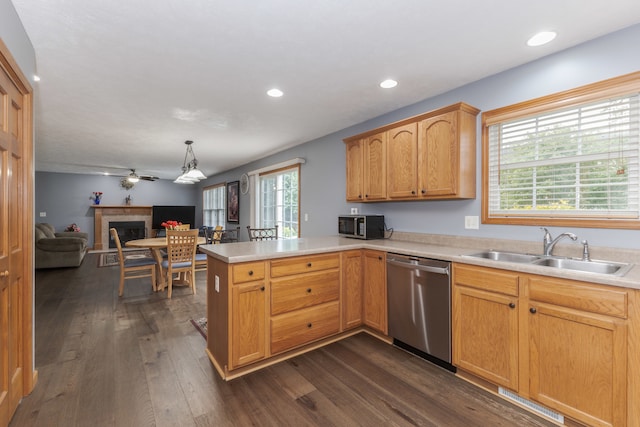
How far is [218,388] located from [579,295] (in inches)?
90.2

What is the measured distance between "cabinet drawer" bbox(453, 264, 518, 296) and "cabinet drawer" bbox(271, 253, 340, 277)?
1036mm

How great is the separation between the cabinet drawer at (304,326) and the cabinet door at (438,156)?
4.58 feet

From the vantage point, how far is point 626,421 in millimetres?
1470

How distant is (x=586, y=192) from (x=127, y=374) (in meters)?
3.57

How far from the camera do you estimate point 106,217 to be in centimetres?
881

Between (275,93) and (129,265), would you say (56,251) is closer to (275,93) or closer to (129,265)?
(129,265)

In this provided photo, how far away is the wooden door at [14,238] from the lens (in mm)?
1581

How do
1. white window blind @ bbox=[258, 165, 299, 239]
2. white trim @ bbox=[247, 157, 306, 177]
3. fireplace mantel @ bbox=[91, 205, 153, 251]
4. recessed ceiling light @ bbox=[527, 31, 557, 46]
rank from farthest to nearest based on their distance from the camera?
fireplace mantel @ bbox=[91, 205, 153, 251] < white window blind @ bbox=[258, 165, 299, 239] < white trim @ bbox=[247, 157, 306, 177] < recessed ceiling light @ bbox=[527, 31, 557, 46]

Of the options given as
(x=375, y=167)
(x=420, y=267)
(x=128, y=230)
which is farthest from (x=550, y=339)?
(x=128, y=230)

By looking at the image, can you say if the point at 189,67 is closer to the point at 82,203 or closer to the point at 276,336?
the point at 276,336

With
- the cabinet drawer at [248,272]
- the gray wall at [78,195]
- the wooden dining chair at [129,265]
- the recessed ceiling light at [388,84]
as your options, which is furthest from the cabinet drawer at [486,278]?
the gray wall at [78,195]

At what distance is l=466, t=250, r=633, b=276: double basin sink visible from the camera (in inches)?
71.6

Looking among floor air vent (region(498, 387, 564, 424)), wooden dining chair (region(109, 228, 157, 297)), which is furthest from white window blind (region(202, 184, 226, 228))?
Answer: floor air vent (region(498, 387, 564, 424))

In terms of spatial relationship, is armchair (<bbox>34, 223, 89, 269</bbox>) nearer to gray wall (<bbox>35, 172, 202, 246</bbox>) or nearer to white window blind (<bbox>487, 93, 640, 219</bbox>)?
gray wall (<bbox>35, 172, 202, 246</bbox>)
